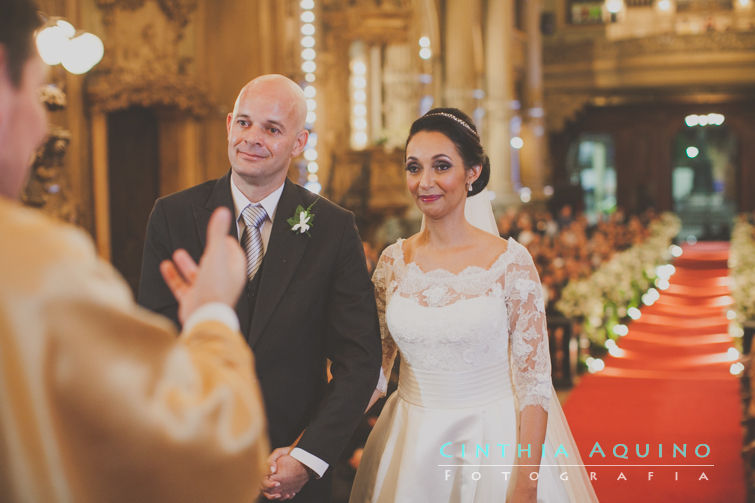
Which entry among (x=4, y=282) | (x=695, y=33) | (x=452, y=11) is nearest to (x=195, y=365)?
(x=4, y=282)

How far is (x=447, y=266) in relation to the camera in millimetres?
3012

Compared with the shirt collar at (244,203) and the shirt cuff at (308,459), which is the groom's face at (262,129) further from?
the shirt cuff at (308,459)

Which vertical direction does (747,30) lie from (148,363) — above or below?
above

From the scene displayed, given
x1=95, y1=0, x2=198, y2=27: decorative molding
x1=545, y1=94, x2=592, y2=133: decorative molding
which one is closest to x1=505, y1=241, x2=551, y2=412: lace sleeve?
x1=95, y1=0, x2=198, y2=27: decorative molding

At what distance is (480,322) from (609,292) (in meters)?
8.92

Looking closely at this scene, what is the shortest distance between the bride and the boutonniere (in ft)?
1.61

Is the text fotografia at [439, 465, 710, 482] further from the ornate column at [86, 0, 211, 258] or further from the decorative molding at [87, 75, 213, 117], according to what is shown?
the decorative molding at [87, 75, 213, 117]

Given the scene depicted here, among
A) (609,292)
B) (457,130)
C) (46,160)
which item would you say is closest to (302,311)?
(457,130)

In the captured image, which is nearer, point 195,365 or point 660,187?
point 195,365

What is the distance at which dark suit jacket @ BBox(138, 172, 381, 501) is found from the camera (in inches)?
98.3

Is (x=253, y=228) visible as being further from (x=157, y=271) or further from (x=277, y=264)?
(x=157, y=271)

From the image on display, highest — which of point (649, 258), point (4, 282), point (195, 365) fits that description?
point (4, 282)

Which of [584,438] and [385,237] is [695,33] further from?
[584,438]

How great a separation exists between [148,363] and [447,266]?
187cm
